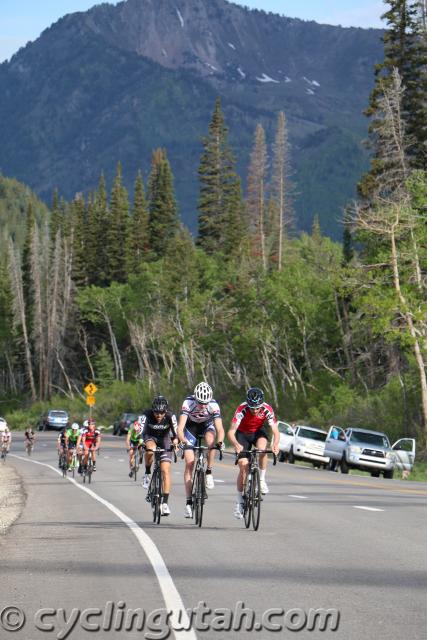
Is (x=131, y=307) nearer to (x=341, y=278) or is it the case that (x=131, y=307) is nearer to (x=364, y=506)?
(x=341, y=278)

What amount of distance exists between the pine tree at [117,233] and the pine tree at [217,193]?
968 cm

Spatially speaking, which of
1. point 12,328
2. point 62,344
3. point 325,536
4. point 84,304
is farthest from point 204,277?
point 325,536

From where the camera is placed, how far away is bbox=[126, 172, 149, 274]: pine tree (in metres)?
114

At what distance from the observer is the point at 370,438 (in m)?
40.8

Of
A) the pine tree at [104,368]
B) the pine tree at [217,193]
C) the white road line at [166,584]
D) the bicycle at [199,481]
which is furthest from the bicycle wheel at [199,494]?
the pine tree at [217,193]

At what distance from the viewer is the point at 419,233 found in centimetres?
4872

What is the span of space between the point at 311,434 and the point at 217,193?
63.4m

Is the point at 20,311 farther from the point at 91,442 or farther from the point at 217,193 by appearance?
the point at 91,442

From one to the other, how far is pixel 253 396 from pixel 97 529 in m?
3.11

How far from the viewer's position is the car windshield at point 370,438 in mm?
40469

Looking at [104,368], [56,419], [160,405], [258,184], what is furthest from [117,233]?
[160,405]

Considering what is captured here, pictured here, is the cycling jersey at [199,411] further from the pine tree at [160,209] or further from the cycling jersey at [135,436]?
the pine tree at [160,209]

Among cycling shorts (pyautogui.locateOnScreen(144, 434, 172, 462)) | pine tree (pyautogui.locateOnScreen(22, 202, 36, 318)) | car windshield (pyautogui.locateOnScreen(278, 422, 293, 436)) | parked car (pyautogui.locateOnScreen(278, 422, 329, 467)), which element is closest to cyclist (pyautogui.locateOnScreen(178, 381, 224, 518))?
cycling shorts (pyautogui.locateOnScreen(144, 434, 172, 462))

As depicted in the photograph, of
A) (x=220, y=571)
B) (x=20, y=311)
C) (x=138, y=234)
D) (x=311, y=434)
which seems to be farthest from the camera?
(x=20, y=311)
